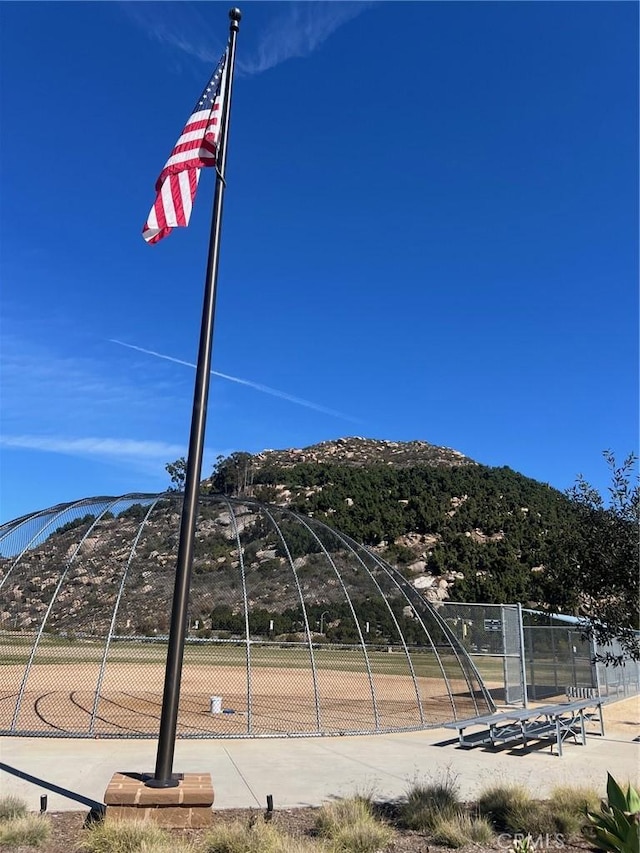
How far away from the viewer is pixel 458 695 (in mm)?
18172

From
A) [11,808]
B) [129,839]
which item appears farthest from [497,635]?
[129,839]

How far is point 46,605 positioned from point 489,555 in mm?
53733

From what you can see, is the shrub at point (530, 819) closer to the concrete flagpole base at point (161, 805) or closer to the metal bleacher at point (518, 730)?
the concrete flagpole base at point (161, 805)

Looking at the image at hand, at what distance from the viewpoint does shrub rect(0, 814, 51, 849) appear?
217 inches

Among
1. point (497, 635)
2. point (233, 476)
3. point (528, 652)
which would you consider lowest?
point (528, 652)

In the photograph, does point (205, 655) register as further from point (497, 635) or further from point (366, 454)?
point (366, 454)

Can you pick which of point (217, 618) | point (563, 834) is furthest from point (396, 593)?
point (563, 834)

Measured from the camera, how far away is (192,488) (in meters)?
6.92

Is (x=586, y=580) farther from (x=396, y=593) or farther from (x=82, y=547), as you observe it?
(x=82, y=547)

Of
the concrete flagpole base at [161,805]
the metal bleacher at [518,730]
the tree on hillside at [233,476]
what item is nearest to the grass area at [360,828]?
the concrete flagpole base at [161,805]

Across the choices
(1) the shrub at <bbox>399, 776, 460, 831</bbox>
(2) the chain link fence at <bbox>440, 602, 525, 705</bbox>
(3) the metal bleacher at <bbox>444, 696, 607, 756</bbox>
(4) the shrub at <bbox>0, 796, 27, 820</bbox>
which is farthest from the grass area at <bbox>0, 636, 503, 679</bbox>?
(4) the shrub at <bbox>0, 796, 27, 820</bbox>

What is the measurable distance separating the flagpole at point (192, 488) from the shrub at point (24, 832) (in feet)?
3.19

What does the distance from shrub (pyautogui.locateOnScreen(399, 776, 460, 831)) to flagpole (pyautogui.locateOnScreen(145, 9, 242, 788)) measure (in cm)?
244

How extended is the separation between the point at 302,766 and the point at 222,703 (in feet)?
25.6
